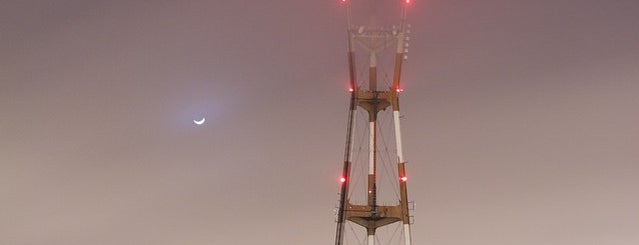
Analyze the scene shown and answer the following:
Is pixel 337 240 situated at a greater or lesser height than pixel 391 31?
lesser

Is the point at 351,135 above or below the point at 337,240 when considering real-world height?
above

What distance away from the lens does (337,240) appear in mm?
42188

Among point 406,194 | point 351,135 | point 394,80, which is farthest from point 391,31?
point 406,194

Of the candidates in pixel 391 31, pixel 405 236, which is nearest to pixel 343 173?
pixel 405 236

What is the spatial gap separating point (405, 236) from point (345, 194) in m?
3.57

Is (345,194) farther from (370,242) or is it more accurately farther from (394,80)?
→ (394,80)

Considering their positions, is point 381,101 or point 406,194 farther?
point 381,101

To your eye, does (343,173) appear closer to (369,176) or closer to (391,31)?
(369,176)

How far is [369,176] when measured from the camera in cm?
4381

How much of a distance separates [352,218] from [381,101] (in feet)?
21.5

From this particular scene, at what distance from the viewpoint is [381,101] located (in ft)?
148

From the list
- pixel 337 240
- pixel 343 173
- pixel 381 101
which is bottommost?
pixel 337 240

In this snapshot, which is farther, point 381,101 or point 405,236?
point 381,101

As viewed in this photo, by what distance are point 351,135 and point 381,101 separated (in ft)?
→ 9.19
